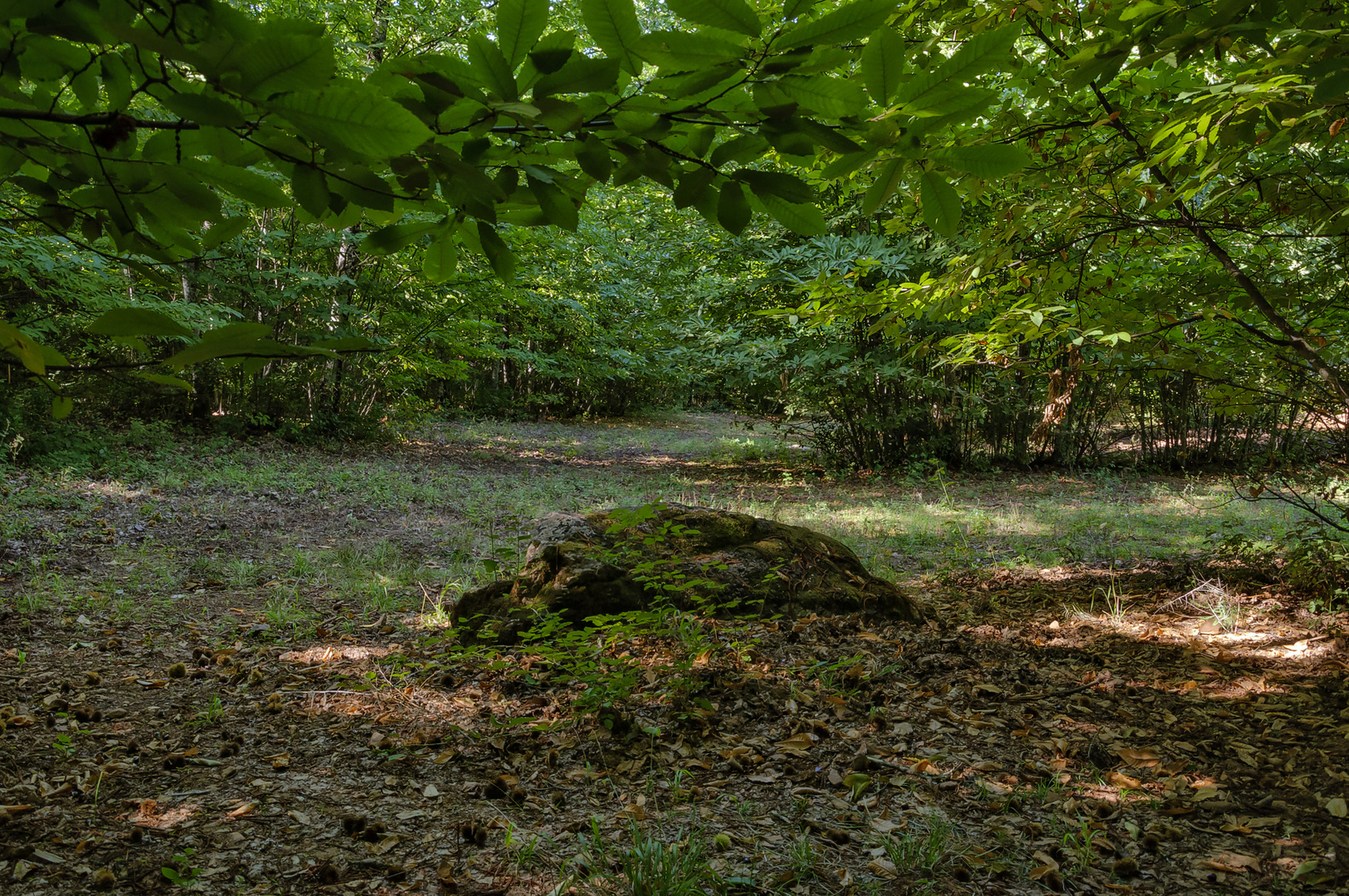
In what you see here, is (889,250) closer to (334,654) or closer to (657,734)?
(657,734)

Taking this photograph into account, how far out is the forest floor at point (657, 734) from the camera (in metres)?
Result: 2.04

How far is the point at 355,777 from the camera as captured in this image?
251 cm

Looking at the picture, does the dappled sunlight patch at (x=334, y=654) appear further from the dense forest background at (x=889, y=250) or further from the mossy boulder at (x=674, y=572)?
the dense forest background at (x=889, y=250)

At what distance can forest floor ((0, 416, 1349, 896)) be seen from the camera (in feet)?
6.70

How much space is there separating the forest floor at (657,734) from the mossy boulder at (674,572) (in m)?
0.20

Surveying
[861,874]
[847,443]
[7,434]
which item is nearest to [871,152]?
[861,874]

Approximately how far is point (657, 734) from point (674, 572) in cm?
86

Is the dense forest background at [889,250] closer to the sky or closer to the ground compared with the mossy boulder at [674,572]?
closer to the sky

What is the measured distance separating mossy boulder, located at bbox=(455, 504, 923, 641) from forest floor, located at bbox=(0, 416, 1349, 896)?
20 centimetres

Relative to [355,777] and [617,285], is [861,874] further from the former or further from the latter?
[617,285]

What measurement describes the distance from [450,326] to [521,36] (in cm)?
1208

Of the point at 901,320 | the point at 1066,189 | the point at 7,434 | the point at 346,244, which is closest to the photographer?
the point at 1066,189

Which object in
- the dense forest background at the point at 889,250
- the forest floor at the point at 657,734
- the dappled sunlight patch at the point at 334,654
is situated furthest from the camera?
the dappled sunlight patch at the point at 334,654

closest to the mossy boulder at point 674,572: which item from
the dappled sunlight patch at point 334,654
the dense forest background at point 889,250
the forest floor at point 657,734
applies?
the forest floor at point 657,734
